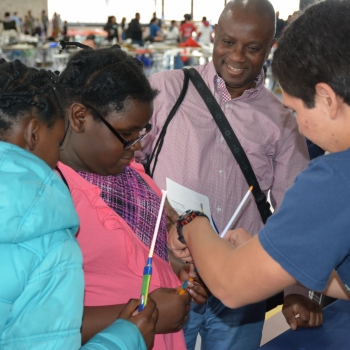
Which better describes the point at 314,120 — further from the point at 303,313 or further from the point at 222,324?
→ the point at 222,324

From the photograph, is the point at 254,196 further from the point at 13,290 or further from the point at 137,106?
the point at 13,290

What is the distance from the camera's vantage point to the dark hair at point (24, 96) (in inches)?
40.9

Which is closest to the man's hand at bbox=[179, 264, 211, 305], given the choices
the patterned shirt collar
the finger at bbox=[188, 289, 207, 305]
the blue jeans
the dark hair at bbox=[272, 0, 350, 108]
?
the finger at bbox=[188, 289, 207, 305]

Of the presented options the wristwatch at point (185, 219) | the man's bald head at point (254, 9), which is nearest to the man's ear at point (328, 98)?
the wristwatch at point (185, 219)

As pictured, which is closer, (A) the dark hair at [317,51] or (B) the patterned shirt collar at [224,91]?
(A) the dark hair at [317,51]

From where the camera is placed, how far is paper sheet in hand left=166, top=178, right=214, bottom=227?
1.65m

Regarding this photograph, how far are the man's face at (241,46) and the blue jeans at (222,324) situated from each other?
882 mm

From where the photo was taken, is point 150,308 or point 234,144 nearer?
point 150,308

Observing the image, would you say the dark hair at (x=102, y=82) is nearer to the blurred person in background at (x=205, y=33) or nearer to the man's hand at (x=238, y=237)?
the man's hand at (x=238, y=237)

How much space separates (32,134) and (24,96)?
8cm

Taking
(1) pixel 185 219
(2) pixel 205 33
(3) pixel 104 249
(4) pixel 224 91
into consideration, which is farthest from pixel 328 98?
(2) pixel 205 33

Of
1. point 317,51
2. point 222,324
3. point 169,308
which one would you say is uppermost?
point 317,51

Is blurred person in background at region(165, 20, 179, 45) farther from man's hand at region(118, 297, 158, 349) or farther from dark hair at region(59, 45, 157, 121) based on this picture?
man's hand at region(118, 297, 158, 349)

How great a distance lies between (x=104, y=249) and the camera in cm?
136
